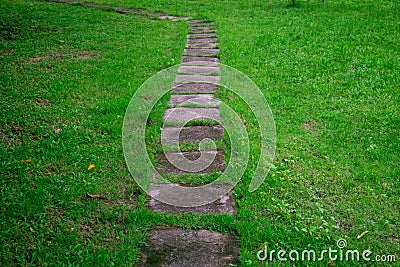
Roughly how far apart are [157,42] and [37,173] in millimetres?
3924

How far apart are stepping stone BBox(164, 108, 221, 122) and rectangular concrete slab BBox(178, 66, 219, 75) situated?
1162 millimetres

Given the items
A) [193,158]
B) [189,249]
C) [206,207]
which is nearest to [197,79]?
[193,158]

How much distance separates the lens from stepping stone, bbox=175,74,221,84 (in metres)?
5.17

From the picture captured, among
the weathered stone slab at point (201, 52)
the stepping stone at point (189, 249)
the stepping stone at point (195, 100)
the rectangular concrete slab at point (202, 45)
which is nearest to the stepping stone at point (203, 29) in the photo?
the rectangular concrete slab at point (202, 45)

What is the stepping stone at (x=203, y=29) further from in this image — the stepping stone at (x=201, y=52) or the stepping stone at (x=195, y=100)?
the stepping stone at (x=195, y=100)

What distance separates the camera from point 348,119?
4.27m

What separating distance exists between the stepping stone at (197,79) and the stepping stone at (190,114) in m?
0.84

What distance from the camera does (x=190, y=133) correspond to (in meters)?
3.95

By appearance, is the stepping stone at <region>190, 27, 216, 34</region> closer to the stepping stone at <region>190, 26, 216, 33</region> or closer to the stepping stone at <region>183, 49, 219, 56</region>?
the stepping stone at <region>190, 26, 216, 33</region>

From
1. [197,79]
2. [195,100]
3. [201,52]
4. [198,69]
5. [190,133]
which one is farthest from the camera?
[201,52]

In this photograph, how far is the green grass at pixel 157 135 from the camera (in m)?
2.76

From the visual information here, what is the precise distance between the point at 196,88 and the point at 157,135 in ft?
4.01

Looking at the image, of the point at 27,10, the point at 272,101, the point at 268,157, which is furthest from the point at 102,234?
the point at 27,10

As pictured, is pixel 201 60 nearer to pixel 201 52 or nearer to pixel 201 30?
pixel 201 52
